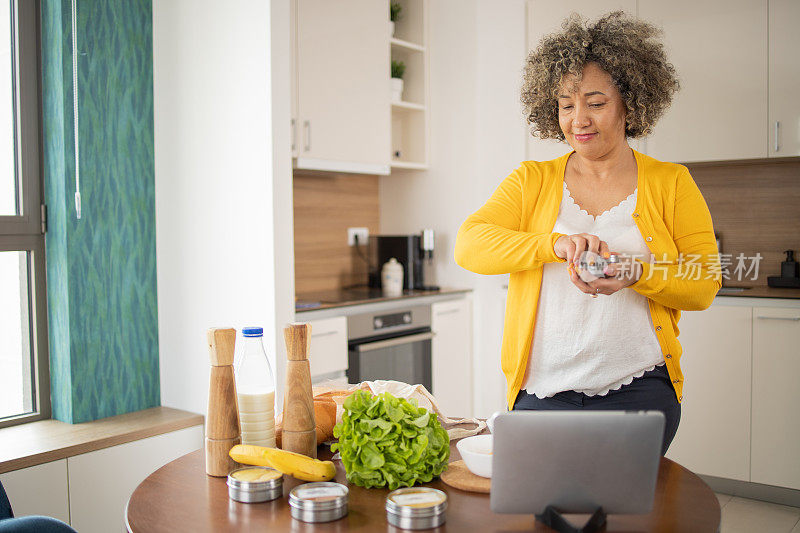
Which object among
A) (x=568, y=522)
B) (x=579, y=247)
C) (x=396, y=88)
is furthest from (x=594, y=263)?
(x=396, y=88)

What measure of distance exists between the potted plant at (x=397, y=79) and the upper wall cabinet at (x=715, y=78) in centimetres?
128

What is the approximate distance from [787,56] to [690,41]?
1.41ft

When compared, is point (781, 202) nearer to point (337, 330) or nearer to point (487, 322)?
point (487, 322)

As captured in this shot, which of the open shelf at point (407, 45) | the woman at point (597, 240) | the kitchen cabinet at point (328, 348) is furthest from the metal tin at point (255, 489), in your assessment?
the open shelf at point (407, 45)

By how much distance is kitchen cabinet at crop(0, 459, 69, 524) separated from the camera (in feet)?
7.16

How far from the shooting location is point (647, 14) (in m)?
3.47

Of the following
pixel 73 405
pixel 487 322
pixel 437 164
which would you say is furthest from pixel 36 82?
pixel 487 322

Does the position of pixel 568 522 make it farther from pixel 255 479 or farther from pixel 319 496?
pixel 255 479

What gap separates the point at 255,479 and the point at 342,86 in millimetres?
2491

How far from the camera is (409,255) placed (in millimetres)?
3793

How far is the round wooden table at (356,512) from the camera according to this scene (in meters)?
1.06

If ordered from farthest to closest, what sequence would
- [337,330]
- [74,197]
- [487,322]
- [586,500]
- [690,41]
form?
[487,322], [690,41], [337,330], [74,197], [586,500]

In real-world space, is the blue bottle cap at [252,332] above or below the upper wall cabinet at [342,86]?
below

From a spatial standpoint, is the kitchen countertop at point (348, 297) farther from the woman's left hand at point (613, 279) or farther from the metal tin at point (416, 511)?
the metal tin at point (416, 511)
